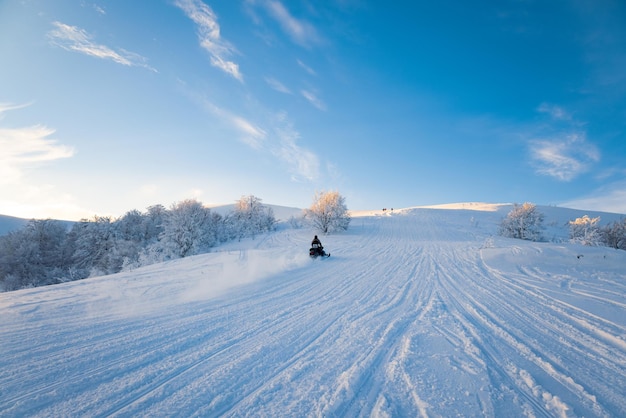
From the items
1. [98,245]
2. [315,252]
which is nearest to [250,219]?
[98,245]

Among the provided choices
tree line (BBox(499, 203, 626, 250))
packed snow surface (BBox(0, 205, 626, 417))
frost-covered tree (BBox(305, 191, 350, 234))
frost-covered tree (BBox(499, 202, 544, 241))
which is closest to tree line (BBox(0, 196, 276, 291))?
frost-covered tree (BBox(305, 191, 350, 234))

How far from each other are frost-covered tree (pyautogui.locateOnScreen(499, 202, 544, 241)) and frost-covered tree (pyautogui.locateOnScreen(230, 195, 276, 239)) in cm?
2952

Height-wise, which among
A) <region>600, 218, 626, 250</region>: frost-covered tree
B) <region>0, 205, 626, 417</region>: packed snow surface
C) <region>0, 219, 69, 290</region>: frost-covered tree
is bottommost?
<region>0, 219, 69, 290</region>: frost-covered tree

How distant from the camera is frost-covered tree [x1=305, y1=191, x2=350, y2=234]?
91.4 ft

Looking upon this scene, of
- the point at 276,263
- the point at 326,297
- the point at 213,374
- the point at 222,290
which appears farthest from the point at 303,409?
the point at 276,263

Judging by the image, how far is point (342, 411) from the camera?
2.53 meters

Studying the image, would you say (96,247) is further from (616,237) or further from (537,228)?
(616,237)

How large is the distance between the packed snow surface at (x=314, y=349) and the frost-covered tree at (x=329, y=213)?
19.9 metres

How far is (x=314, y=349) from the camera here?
382 cm

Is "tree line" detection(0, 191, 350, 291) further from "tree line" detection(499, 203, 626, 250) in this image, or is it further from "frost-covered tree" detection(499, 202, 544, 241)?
Result: "tree line" detection(499, 203, 626, 250)

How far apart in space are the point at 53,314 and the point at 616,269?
17472 mm

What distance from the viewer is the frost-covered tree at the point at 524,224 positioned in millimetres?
24797

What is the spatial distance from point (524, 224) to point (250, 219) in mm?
34360

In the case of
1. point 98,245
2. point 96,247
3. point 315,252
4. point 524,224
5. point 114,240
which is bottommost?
point 96,247
